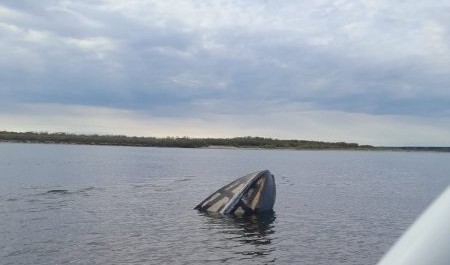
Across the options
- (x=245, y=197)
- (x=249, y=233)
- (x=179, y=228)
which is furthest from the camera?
(x=245, y=197)

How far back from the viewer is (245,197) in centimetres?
2753

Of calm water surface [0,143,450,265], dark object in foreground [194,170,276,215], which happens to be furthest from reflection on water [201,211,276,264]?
dark object in foreground [194,170,276,215]

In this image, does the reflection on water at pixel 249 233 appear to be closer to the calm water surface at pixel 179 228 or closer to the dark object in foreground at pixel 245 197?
the calm water surface at pixel 179 228

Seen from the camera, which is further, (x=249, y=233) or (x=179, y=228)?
(x=179, y=228)

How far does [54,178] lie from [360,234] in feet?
108

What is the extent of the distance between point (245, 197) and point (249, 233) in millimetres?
5870

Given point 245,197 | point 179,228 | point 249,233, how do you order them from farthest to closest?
point 245,197 → point 179,228 → point 249,233

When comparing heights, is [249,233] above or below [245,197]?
below

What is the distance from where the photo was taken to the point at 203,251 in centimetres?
1761

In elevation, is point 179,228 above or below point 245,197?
below

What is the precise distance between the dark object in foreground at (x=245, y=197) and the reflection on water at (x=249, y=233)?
1.73 feet

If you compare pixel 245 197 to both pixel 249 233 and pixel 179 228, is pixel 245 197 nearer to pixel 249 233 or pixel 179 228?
pixel 249 233

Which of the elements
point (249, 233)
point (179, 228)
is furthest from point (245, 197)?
point (179, 228)

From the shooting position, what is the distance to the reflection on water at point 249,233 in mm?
17375
